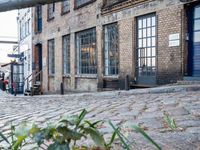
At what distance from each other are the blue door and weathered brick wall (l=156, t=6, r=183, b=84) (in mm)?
442

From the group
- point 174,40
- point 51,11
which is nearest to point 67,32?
point 51,11

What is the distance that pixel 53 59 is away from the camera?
2491 centimetres

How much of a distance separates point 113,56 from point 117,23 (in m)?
1.68

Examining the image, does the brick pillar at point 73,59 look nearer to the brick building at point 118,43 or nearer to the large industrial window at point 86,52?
the brick building at point 118,43

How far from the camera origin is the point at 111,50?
1773cm

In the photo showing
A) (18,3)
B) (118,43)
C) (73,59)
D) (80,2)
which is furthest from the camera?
(73,59)

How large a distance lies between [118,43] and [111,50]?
0.94 meters

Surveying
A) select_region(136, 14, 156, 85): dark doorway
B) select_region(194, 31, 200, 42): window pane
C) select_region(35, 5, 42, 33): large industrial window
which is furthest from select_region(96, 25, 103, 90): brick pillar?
select_region(35, 5, 42, 33): large industrial window

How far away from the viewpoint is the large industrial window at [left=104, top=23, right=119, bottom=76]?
56.7 ft

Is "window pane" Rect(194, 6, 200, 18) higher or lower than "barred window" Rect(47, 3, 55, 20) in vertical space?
lower

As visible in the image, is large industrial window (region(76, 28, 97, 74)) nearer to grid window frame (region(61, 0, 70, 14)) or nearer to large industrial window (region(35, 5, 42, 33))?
grid window frame (region(61, 0, 70, 14))

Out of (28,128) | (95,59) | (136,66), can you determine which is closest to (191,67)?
(136,66)

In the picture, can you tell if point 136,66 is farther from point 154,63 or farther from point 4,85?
point 4,85

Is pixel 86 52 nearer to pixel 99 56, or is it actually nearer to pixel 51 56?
pixel 99 56
